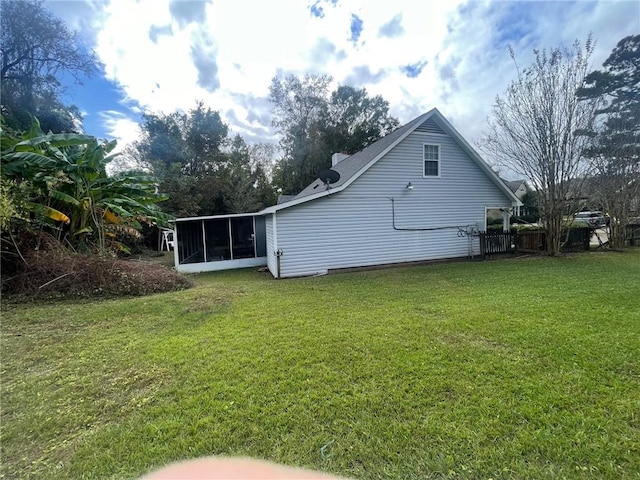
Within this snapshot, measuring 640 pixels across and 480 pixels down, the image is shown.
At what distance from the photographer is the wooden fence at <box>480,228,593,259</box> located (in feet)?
39.3

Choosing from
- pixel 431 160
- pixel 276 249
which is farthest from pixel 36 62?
pixel 431 160

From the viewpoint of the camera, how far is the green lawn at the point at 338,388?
2135mm

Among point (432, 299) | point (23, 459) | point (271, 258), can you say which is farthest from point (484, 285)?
point (23, 459)

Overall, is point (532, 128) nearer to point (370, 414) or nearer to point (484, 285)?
point (484, 285)

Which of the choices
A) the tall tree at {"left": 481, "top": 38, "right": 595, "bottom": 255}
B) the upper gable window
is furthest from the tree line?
the upper gable window

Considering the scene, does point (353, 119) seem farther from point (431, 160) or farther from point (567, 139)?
point (567, 139)

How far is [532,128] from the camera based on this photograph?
11586 mm

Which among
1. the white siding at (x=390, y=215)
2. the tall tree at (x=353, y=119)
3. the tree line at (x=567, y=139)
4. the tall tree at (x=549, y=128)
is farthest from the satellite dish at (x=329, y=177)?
the tall tree at (x=353, y=119)

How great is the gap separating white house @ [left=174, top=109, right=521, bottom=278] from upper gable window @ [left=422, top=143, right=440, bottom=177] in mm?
40

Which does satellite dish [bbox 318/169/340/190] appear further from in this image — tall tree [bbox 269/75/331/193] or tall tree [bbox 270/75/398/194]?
tall tree [bbox 269/75/331/193]

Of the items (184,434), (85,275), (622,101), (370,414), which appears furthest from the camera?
(622,101)

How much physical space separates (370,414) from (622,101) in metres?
20.4

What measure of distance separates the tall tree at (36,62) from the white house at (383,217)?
10190mm

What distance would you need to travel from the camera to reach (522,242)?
498 inches
